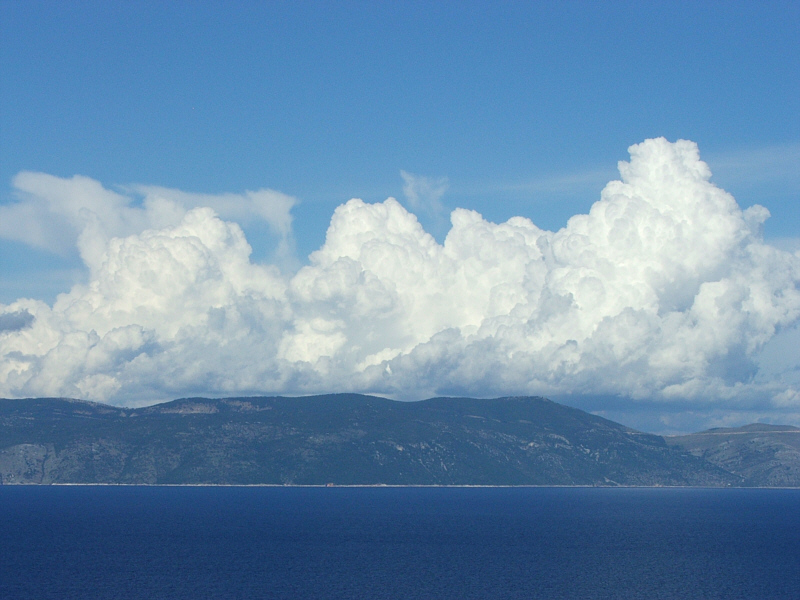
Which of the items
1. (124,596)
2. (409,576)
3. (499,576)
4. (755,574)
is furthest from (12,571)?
(755,574)

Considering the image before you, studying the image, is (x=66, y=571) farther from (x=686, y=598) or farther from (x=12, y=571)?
(x=686, y=598)

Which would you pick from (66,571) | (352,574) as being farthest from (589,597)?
(66,571)

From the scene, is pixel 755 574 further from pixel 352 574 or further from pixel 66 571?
pixel 66 571

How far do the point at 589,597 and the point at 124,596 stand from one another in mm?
88217

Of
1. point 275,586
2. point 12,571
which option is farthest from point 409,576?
point 12,571

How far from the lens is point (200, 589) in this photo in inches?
6545

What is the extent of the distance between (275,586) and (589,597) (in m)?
62.3

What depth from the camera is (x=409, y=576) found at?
187 metres

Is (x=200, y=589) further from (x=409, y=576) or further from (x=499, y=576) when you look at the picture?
(x=499, y=576)

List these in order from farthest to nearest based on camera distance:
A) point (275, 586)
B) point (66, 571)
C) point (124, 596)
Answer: point (66, 571)
point (275, 586)
point (124, 596)

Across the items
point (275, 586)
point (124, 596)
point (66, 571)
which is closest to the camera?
point (124, 596)

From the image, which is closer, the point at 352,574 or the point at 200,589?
the point at 200,589

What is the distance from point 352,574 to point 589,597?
53.3 meters

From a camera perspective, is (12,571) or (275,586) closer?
(275,586)
